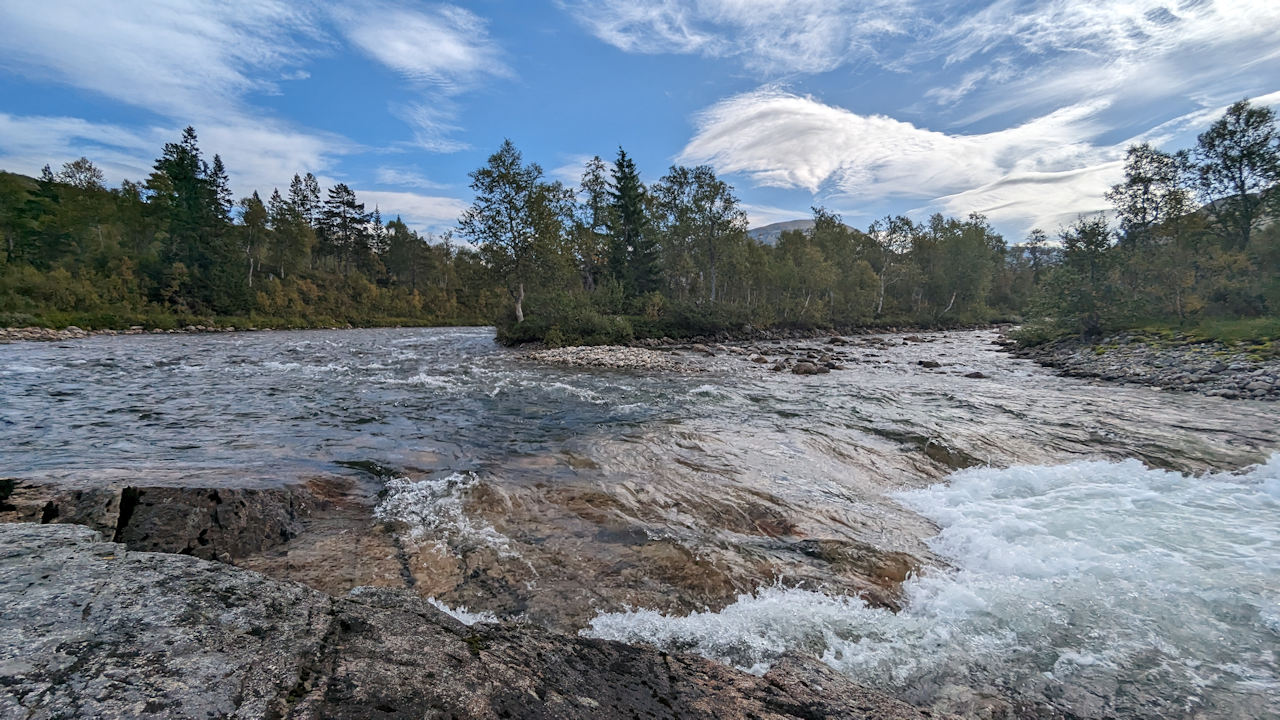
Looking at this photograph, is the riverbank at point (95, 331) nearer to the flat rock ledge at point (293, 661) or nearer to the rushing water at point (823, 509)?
the rushing water at point (823, 509)

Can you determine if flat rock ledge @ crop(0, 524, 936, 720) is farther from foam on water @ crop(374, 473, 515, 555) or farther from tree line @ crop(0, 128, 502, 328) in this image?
tree line @ crop(0, 128, 502, 328)

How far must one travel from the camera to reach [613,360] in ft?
72.2

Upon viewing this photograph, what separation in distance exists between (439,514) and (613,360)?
16.8m

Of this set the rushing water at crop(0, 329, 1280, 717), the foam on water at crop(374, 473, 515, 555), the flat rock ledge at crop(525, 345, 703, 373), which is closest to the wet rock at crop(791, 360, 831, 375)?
the flat rock ledge at crop(525, 345, 703, 373)

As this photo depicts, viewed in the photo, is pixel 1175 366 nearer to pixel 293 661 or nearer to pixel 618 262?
pixel 293 661

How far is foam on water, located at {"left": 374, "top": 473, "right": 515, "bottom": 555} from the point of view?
15.5 ft

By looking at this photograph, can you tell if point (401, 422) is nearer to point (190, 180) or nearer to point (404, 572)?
point (404, 572)

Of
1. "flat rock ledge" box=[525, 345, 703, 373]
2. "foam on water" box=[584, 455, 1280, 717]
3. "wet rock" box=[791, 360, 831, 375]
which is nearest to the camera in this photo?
"foam on water" box=[584, 455, 1280, 717]

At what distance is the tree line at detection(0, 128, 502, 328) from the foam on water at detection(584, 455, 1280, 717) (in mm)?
33396

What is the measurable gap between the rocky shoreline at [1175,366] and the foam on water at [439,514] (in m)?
19.0

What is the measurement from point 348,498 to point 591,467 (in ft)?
10.2

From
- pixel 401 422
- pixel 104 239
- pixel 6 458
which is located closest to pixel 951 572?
pixel 401 422

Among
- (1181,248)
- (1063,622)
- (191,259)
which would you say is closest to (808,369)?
(1063,622)

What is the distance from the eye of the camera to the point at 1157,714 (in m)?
2.90
